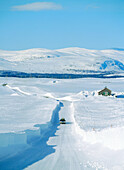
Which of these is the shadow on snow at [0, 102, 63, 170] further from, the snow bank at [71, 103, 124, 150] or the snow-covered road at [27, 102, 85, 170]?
the snow bank at [71, 103, 124, 150]

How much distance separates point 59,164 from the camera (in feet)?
42.1

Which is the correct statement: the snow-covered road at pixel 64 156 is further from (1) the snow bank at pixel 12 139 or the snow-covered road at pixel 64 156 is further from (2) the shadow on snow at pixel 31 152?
(1) the snow bank at pixel 12 139

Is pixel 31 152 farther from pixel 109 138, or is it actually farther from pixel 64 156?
pixel 109 138

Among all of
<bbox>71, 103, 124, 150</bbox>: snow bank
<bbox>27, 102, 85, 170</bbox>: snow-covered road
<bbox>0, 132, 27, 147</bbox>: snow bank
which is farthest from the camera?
<bbox>0, 132, 27, 147</bbox>: snow bank

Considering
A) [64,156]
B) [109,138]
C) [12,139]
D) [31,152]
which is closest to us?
[64,156]

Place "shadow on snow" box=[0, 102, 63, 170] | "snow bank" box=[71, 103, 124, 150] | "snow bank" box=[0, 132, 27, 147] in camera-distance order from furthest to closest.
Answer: "snow bank" box=[0, 132, 27, 147] < "snow bank" box=[71, 103, 124, 150] < "shadow on snow" box=[0, 102, 63, 170]

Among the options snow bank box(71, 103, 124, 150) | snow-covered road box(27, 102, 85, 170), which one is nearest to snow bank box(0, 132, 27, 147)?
snow-covered road box(27, 102, 85, 170)

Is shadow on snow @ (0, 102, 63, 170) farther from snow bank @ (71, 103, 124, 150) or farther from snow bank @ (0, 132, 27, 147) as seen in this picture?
snow bank @ (71, 103, 124, 150)

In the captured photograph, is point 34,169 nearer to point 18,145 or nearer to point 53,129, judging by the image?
point 18,145

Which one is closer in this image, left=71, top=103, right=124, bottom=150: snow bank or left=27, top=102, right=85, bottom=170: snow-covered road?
left=27, top=102, right=85, bottom=170: snow-covered road

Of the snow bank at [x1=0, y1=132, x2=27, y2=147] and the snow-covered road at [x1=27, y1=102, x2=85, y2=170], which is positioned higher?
the snow bank at [x1=0, y1=132, x2=27, y2=147]

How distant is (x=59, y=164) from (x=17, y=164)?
161 centimetres

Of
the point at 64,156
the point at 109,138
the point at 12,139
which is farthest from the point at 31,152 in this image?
the point at 109,138

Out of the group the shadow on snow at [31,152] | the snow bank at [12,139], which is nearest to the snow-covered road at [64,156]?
the shadow on snow at [31,152]
